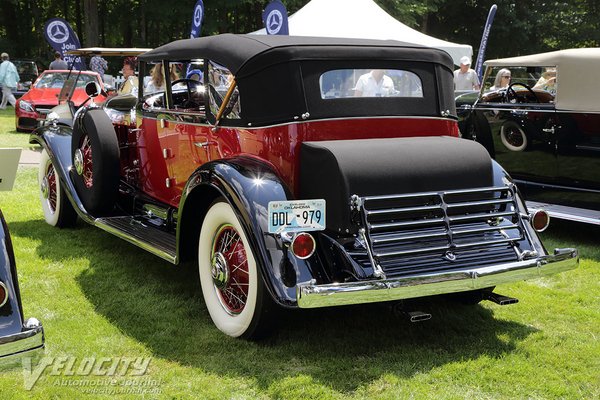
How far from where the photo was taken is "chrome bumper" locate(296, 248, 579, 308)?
3.26 metres

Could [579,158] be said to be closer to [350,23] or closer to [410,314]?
[410,314]

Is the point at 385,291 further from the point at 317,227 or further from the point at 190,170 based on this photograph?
the point at 190,170

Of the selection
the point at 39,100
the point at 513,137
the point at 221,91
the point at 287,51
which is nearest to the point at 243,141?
the point at 221,91

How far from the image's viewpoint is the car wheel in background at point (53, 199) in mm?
6254

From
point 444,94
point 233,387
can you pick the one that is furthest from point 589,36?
point 233,387

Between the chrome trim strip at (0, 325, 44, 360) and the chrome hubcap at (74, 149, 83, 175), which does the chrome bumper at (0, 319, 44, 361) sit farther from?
the chrome hubcap at (74, 149, 83, 175)

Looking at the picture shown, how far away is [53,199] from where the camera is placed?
655 cm

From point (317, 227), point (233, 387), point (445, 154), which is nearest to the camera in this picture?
point (233, 387)

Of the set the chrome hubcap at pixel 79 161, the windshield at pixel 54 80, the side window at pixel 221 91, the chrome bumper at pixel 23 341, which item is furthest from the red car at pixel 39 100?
the chrome bumper at pixel 23 341

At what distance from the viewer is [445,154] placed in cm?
394

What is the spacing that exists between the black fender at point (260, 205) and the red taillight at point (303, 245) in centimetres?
5

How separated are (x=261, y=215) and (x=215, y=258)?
610 mm

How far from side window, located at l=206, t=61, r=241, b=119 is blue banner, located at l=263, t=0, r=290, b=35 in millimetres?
9219

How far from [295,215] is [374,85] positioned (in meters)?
1.31
